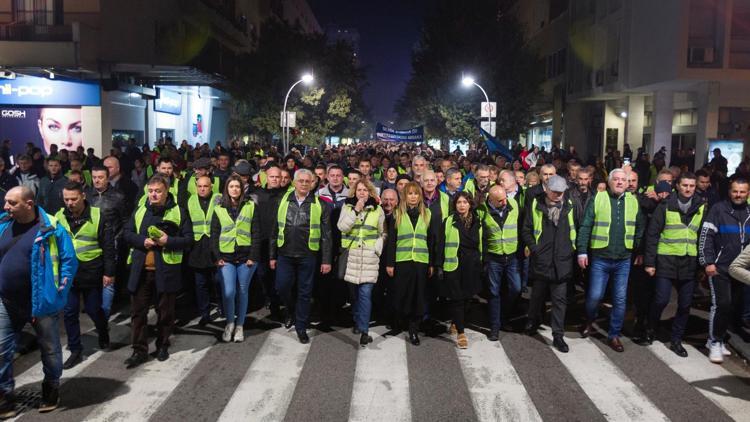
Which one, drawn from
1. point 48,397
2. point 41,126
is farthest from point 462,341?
point 41,126

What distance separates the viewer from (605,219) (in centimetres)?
775

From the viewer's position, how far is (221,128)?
47.1 meters

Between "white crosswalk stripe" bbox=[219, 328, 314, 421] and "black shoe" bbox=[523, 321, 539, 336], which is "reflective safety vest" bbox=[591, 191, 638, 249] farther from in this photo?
"white crosswalk stripe" bbox=[219, 328, 314, 421]

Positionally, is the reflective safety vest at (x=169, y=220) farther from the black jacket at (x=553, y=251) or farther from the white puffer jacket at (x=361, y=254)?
the black jacket at (x=553, y=251)

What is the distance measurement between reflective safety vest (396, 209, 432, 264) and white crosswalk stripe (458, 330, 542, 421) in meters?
1.17

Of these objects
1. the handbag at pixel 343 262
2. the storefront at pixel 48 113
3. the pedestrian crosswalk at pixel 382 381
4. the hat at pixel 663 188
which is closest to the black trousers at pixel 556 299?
the pedestrian crosswalk at pixel 382 381

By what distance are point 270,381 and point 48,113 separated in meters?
21.9

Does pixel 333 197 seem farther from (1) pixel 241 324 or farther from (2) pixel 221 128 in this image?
(2) pixel 221 128

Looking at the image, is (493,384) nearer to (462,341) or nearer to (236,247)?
(462,341)

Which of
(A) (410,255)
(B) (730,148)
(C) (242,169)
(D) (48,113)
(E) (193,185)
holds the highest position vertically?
(D) (48,113)

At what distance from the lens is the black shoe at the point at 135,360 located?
6.96 m

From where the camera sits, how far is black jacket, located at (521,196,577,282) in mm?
7773

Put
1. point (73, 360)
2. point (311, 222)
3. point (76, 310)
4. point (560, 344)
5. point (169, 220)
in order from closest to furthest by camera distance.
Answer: point (73, 360) → point (76, 310) → point (169, 220) → point (560, 344) → point (311, 222)

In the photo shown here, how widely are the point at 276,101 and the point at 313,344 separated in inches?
1482
